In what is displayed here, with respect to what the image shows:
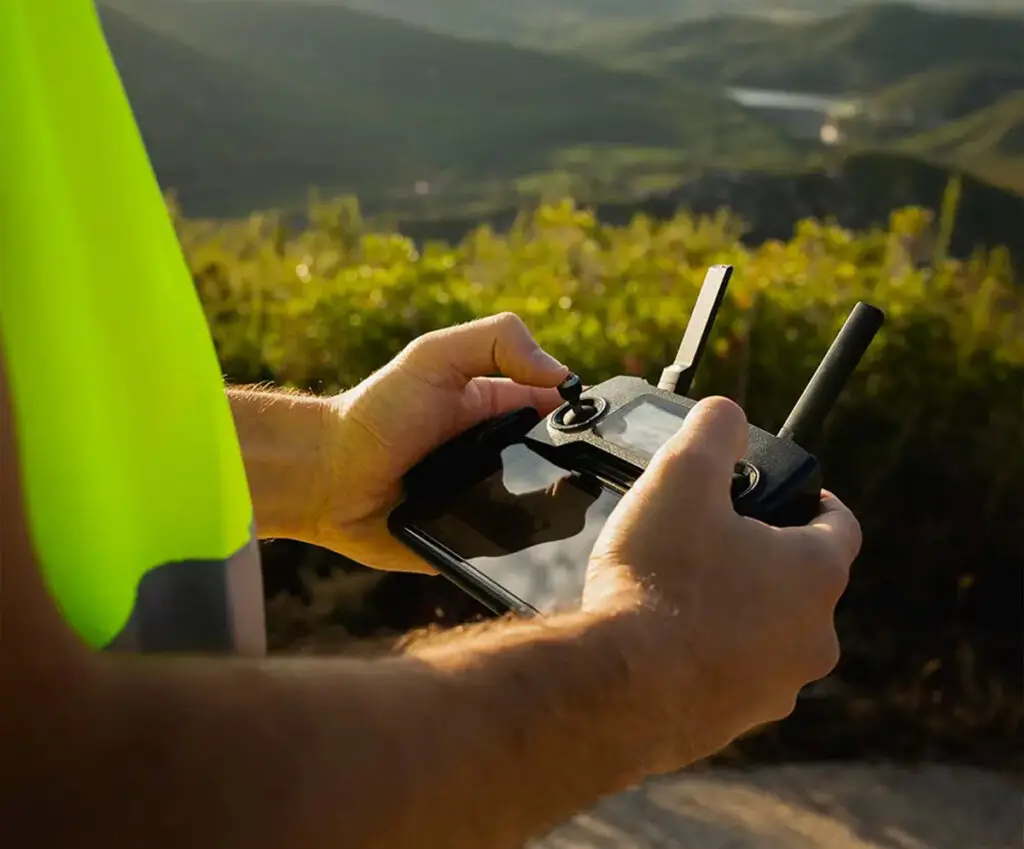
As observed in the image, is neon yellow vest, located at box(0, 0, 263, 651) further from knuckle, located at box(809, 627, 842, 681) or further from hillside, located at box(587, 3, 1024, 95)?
hillside, located at box(587, 3, 1024, 95)

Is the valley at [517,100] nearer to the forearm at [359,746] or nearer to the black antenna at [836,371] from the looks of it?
the black antenna at [836,371]

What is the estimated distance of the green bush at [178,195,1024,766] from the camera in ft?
7.72

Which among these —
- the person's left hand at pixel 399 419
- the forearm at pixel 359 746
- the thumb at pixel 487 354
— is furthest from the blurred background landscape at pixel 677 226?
the forearm at pixel 359 746

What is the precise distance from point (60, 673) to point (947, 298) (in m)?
2.33

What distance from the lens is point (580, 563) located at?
1.01 meters

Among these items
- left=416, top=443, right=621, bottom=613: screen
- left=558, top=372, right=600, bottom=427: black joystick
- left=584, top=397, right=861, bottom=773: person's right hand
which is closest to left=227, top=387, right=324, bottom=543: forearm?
left=416, top=443, right=621, bottom=613: screen

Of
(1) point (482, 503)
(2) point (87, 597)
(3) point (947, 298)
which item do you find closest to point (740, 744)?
(3) point (947, 298)

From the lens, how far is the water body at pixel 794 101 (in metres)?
3.36

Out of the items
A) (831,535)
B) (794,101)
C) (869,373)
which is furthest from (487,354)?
(794,101)

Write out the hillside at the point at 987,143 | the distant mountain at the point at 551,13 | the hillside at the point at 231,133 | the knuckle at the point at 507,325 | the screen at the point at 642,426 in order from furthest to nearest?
the distant mountain at the point at 551,13, the hillside at the point at 231,133, the hillside at the point at 987,143, the knuckle at the point at 507,325, the screen at the point at 642,426

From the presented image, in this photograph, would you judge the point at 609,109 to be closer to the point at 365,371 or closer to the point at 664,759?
the point at 365,371

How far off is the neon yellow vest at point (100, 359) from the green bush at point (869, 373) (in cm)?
164

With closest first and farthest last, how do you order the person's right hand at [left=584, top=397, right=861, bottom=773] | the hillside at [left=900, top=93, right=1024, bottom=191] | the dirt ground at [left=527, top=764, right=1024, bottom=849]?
the person's right hand at [left=584, top=397, right=861, bottom=773] < the dirt ground at [left=527, top=764, right=1024, bottom=849] < the hillside at [left=900, top=93, right=1024, bottom=191]

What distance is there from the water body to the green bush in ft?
3.31
